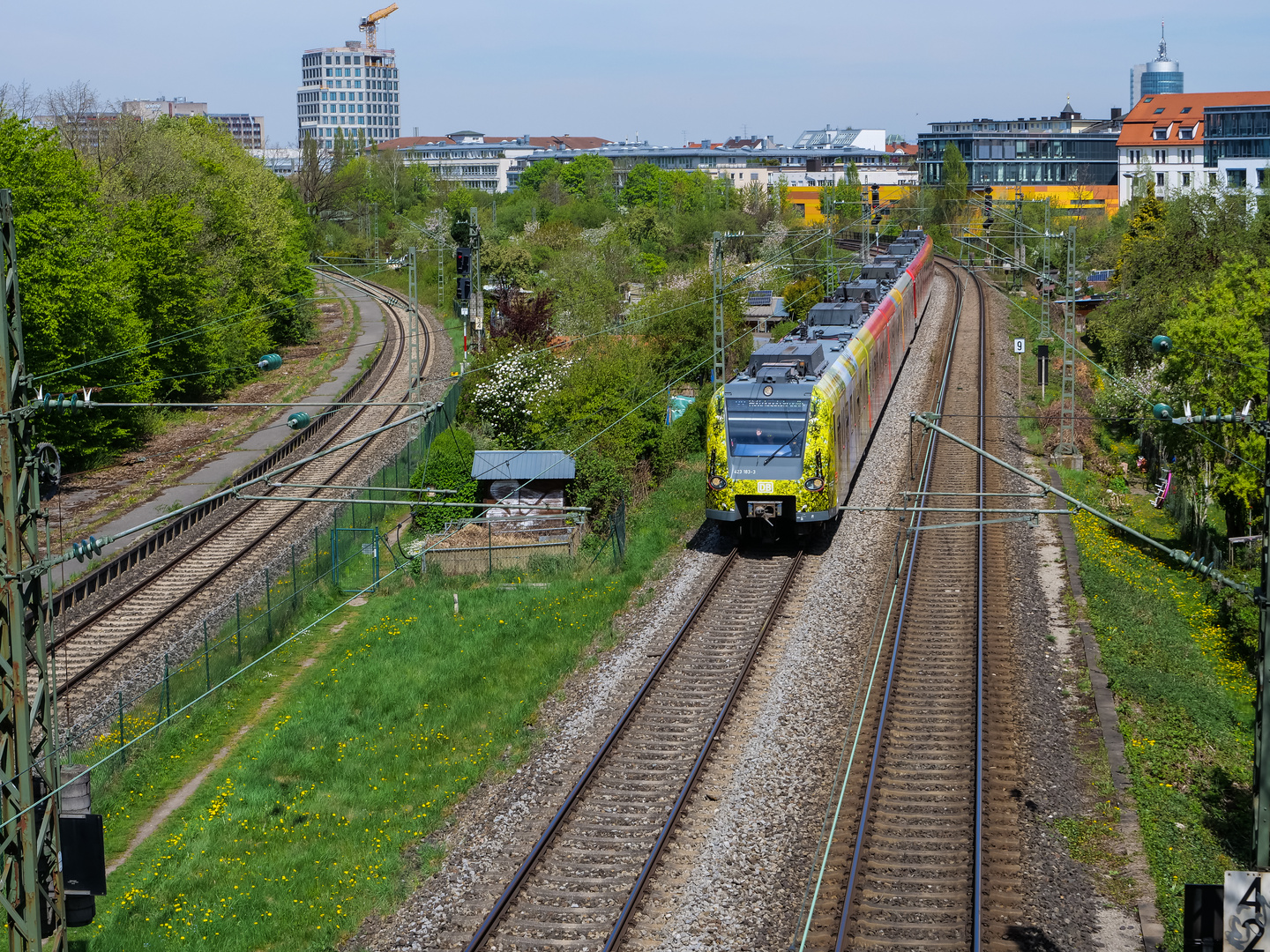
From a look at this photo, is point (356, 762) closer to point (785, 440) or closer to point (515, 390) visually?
point (785, 440)

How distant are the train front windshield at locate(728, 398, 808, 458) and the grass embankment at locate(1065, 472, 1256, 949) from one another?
6.58 metres

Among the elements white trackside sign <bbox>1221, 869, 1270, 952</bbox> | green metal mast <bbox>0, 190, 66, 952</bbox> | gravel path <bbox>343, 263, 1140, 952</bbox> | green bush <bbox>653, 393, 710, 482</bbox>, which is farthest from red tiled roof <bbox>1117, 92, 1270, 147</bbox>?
green metal mast <bbox>0, 190, 66, 952</bbox>

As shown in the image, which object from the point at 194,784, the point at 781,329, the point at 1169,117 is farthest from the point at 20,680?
the point at 1169,117

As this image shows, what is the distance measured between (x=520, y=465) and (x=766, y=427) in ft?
32.4

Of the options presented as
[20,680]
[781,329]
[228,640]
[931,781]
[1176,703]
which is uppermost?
[781,329]

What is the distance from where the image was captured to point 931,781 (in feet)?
56.8

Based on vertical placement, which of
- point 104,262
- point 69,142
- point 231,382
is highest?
point 69,142

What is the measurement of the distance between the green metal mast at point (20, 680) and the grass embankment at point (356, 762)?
9.98ft

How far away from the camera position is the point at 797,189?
6097 inches

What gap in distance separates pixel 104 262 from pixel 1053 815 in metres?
37.7

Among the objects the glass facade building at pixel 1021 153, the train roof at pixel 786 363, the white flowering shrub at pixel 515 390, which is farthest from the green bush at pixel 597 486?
the glass facade building at pixel 1021 153

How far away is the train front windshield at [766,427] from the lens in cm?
2567

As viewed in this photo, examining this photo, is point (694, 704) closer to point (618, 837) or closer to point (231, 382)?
point (618, 837)

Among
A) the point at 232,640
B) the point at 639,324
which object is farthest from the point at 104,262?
the point at 232,640
